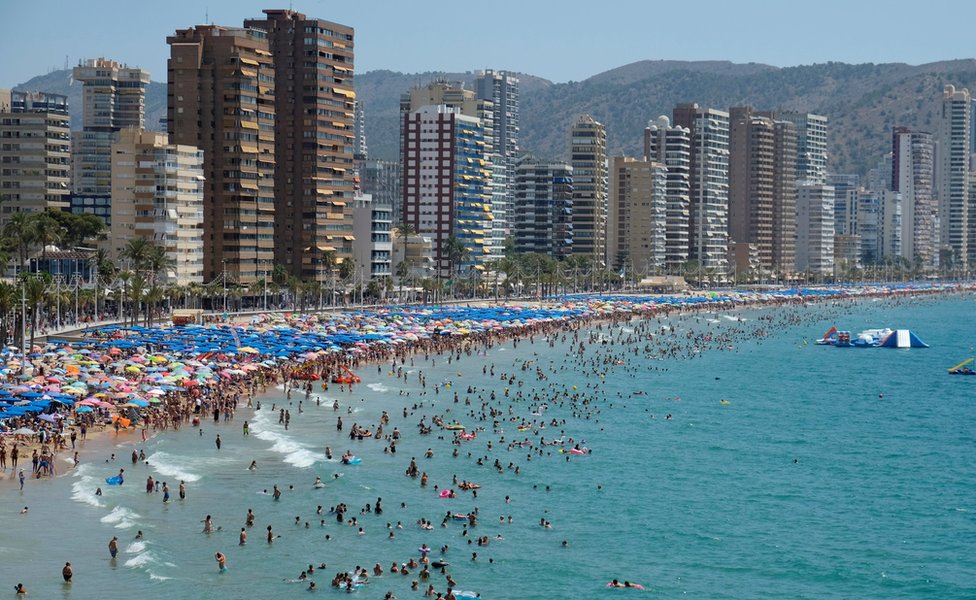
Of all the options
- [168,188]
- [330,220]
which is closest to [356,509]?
[168,188]

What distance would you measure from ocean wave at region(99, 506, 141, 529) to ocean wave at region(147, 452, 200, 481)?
6488mm

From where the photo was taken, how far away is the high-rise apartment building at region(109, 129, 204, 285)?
154m

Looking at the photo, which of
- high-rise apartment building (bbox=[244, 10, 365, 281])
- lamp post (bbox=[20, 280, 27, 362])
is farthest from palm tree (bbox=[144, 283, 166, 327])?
high-rise apartment building (bbox=[244, 10, 365, 281])

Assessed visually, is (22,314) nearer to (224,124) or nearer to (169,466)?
(169,466)

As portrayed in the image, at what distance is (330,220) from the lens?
605 ft

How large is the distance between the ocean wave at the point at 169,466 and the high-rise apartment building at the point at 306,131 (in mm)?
110792

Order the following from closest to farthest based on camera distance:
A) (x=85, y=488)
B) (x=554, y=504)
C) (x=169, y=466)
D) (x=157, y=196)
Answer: (x=85, y=488)
(x=554, y=504)
(x=169, y=466)
(x=157, y=196)

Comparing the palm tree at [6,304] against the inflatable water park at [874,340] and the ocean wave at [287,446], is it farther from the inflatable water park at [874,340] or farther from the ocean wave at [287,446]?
the inflatable water park at [874,340]

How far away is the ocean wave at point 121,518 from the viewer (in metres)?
58.0

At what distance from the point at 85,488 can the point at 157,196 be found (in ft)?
310

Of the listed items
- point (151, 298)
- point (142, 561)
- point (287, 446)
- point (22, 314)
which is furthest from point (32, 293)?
point (142, 561)

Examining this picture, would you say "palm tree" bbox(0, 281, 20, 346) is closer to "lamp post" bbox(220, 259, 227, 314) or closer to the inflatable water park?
"lamp post" bbox(220, 259, 227, 314)

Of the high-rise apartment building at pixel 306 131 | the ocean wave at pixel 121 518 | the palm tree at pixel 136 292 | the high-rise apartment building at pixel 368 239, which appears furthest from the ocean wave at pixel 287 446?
the high-rise apartment building at pixel 368 239

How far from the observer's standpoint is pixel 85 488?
63.4 m
